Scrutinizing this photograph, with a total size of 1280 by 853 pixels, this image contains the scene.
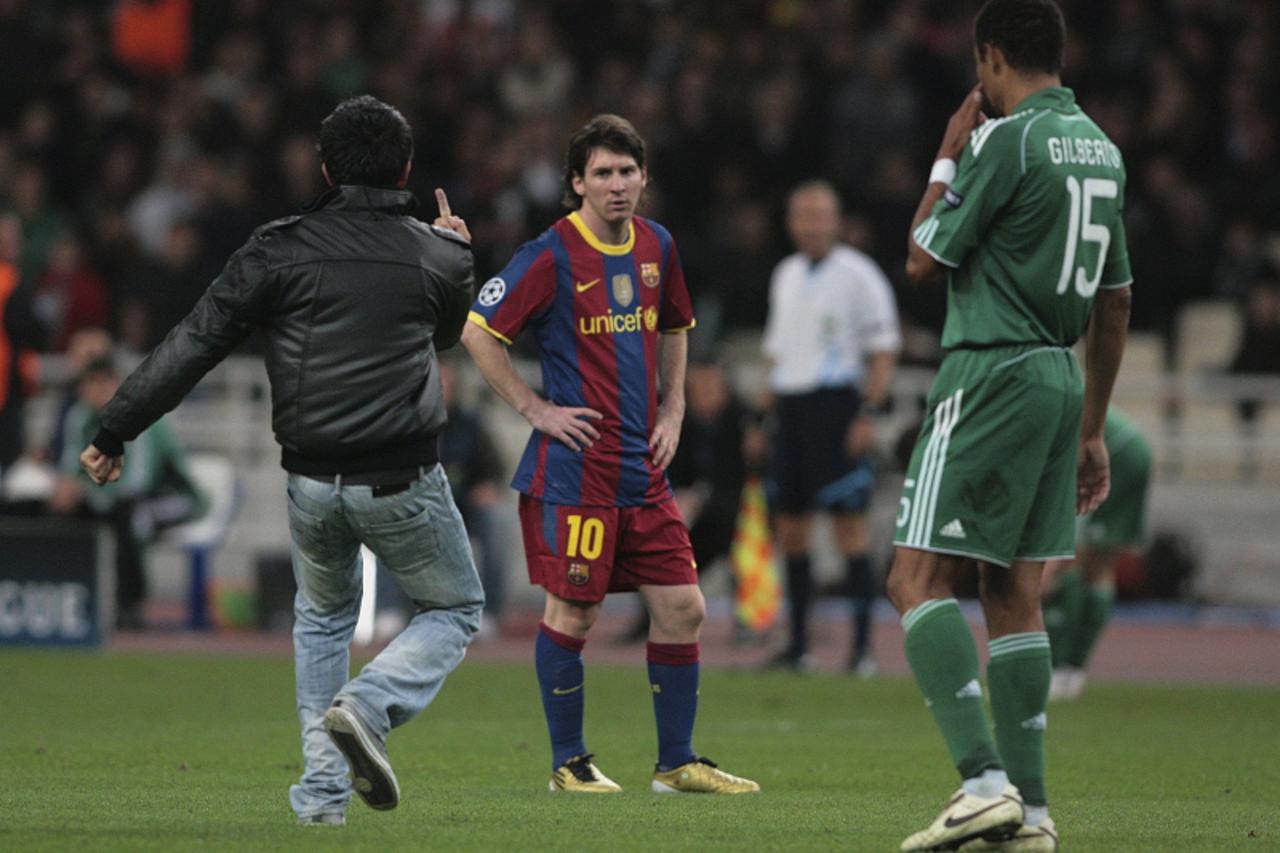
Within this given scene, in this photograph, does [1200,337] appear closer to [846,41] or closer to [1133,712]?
[846,41]

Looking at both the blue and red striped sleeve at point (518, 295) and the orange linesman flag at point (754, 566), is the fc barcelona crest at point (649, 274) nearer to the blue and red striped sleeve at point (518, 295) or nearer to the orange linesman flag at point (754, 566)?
the blue and red striped sleeve at point (518, 295)

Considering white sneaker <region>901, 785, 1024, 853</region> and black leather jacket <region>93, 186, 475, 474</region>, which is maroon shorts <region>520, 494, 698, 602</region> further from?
white sneaker <region>901, 785, 1024, 853</region>

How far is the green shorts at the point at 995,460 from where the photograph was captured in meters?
6.65

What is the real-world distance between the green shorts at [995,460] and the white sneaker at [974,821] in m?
0.69

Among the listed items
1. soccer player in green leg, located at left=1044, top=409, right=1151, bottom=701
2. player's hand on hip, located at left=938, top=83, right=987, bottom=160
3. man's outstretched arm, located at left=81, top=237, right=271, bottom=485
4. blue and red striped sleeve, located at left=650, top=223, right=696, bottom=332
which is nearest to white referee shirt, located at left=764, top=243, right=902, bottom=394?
soccer player in green leg, located at left=1044, top=409, right=1151, bottom=701

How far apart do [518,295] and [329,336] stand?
5.58 ft

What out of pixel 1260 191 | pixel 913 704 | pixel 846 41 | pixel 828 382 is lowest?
pixel 913 704

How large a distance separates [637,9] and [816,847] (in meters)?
17.7

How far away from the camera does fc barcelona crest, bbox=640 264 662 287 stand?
28.2 feet

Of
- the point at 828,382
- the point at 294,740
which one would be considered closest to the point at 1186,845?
the point at 294,740

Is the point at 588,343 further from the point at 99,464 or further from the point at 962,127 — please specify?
the point at 99,464

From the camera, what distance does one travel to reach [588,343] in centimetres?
852

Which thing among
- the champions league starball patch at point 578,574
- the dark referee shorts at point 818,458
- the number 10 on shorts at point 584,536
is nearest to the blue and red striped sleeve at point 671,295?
the number 10 on shorts at point 584,536

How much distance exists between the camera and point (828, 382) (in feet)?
45.7
